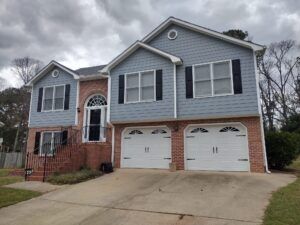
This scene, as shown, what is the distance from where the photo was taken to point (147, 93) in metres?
14.2

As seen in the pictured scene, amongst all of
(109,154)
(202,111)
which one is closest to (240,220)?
(202,111)

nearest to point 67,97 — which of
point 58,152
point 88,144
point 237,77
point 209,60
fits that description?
point 88,144

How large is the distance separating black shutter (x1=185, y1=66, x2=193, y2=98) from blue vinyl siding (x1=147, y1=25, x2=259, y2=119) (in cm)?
16

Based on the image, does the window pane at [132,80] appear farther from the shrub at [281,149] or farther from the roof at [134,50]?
the shrub at [281,149]

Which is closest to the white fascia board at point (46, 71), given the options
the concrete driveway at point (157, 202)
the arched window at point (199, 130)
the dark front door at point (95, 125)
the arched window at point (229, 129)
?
the dark front door at point (95, 125)

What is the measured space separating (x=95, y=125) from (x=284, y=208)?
461 inches

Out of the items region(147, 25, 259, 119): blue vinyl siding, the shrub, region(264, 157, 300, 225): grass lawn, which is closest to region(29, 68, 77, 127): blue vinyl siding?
region(147, 25, 259, 119): blue vinyl siding

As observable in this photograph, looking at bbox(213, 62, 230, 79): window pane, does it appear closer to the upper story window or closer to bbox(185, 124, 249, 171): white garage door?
bbox(185, 124, 249, 171): white garage door

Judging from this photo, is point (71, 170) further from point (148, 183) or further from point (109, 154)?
point (148, 183)

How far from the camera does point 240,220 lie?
243 inches

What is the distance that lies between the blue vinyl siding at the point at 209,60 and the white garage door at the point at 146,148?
5.32 ft

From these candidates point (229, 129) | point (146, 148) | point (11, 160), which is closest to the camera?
point (229, 129)

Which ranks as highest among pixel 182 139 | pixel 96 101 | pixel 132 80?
pixel 132 80

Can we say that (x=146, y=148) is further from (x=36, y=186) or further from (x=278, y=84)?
(x=278, y=84)
